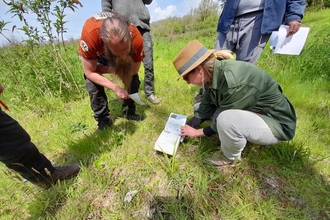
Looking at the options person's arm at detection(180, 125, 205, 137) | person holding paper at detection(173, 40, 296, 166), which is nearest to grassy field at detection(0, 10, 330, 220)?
person's arm at detection(180, 125, 205, 137)

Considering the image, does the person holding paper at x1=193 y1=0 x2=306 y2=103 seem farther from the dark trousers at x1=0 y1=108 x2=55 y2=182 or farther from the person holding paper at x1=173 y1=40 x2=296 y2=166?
the dark trousers at x1=0 y1=108 x2=55 y2=182

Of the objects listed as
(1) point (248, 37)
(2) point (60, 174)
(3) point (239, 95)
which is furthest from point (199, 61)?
(2) point (60, 174)

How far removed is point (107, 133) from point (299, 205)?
1.87 meters

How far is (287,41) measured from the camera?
1.86 m

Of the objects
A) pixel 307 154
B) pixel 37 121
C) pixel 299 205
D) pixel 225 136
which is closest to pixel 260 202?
pixel 299 205

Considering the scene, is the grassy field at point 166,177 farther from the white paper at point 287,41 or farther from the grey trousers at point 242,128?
the white paper at point 287,41

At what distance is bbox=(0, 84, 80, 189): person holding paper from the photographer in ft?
3.42

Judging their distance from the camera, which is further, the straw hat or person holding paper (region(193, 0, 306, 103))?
person holding paper (region(193, 0, 306, 103))

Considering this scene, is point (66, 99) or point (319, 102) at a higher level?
point (66, 99)

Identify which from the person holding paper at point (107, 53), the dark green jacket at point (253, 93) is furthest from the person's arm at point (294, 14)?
the person holding paper at point (107, 53)

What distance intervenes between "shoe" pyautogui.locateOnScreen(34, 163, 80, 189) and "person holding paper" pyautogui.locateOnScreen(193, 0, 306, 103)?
89.1 inches

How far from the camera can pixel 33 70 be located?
2.59 metres

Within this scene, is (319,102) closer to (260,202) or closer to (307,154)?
(307,154)

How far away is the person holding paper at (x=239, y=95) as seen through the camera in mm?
1202
